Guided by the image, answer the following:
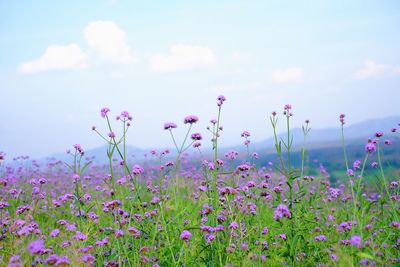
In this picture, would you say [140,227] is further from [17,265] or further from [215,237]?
[17,265]

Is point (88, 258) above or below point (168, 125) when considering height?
below

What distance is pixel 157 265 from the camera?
4.04 metres

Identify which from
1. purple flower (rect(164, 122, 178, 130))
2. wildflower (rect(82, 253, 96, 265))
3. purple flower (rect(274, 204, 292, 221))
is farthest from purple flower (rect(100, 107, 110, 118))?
purple flower (rect(274, 204, 292, 221))

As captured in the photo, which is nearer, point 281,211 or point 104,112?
point 281,211

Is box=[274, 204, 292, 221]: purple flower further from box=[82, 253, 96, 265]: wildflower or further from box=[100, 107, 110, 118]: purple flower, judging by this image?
box=[100, 107, 110, 118]: purple flower

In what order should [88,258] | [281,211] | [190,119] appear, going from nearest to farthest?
[88,258] < [281,211] < [190,119]

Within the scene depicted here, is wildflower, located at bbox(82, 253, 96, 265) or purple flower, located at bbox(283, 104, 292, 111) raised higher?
purple flower, located at bbox(283, 104, 292, 111)

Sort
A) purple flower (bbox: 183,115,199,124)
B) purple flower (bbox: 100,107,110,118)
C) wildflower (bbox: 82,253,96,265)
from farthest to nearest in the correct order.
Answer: purple flower (bbox: 100,107,110,118) → purple flower (bbox: 183,115,199,124) → wildflower (bbox: 82,253,96,265)

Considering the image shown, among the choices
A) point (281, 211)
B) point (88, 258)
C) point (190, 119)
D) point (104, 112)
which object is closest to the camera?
point (88, 258)

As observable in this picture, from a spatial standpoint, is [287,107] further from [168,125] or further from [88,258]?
[88,258]

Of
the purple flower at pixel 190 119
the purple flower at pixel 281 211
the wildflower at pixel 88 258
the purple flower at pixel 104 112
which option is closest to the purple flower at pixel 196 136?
the purple flower at pixel 190 119

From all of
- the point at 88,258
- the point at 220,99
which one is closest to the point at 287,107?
the point at 220,99

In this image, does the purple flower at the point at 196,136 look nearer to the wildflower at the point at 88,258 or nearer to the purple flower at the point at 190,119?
the purple flower at the point at 190,119

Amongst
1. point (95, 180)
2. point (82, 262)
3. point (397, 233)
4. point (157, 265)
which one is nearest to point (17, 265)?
point (82, 262)
